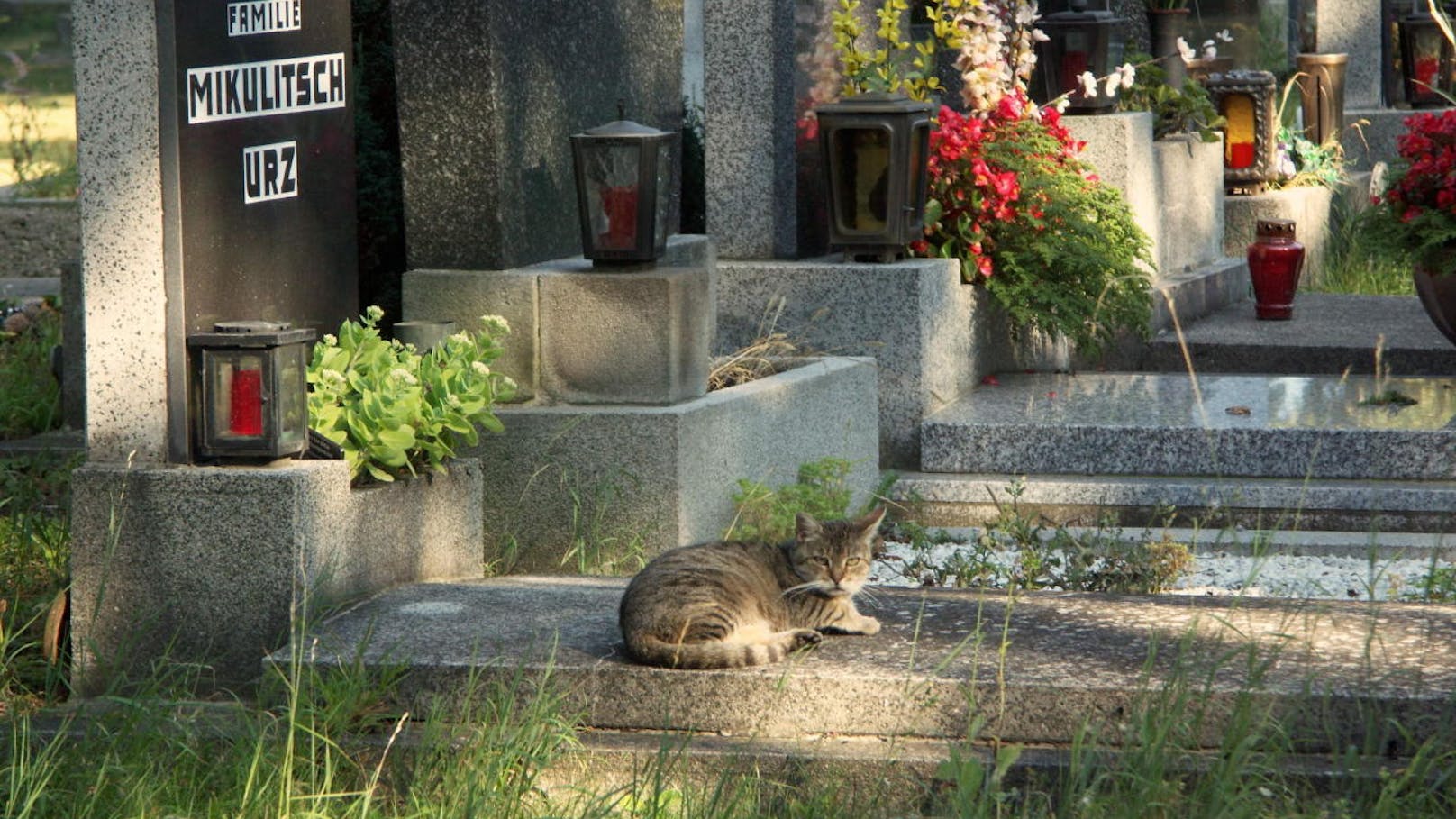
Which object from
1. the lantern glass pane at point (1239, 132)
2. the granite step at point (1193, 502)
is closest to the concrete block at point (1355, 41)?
the lantern glass pane at point (1239, 132)

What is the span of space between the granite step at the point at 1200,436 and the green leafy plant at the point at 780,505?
111 cm

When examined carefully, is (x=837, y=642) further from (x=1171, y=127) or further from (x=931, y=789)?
(x=1171, y=127)

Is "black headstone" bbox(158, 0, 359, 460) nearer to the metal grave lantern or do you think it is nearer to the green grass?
the metal grave lantern

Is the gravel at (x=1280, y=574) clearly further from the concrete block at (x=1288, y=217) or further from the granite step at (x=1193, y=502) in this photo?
the concrete block at (x=1288, y=217)

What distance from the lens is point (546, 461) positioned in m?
5.92

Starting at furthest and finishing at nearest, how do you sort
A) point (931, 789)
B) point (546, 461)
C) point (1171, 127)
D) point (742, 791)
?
point (1171, 127) < point (546, 461) < point (931, 789) < point (742, 791)

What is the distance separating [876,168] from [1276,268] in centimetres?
331

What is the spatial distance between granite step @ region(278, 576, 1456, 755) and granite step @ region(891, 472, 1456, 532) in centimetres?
222

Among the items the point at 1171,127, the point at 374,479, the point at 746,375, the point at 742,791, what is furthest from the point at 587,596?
the point at 1171,127

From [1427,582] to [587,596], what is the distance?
2.20 meters

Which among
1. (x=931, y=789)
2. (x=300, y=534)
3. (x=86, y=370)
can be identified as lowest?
(x=931, y=789)

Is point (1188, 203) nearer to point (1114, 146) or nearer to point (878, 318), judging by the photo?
point (1114, 146)

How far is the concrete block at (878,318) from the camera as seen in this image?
7.62 metres

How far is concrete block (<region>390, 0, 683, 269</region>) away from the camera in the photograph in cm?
589
